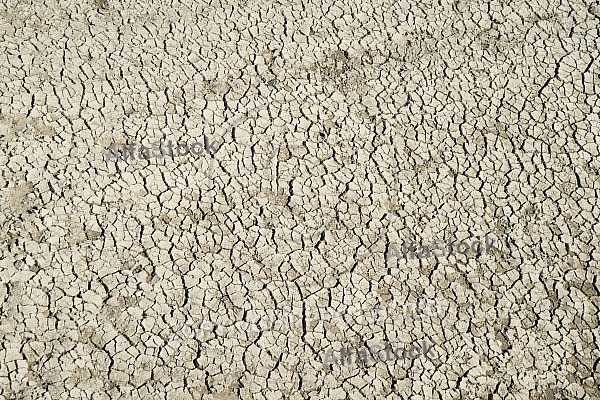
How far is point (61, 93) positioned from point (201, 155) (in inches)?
31.9

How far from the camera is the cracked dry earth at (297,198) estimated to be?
3047 mm

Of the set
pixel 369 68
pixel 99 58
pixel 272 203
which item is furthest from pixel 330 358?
pixel 99 58

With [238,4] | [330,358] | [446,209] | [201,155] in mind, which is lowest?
[330,358]

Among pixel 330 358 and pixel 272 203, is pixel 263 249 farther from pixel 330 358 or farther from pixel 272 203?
pixel 330 358

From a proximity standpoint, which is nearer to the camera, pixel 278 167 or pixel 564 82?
pixel 278 167

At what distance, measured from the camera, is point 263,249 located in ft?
11.1

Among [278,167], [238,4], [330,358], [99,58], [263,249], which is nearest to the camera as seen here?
[330,358]

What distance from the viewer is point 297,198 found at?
11.7 ft

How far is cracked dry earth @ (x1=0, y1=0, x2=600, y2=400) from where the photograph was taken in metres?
3.05

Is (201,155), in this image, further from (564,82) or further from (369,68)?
(564,82)

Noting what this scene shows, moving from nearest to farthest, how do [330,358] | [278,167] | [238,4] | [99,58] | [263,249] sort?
[330,358] < [263,249] < [278,167] < [99,58] < [238,4]

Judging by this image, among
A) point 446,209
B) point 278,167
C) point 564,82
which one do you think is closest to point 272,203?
point 278,167

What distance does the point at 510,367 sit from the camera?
307cm

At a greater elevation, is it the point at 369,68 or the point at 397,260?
the point at 369,68
